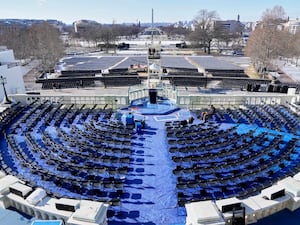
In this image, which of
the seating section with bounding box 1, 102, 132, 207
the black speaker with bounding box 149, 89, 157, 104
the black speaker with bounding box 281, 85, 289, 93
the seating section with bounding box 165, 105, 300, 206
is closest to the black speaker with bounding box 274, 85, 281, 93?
the black speaker with bounding box 281, 85, 289, 93

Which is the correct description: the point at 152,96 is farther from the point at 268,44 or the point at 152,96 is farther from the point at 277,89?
the point at 268,44

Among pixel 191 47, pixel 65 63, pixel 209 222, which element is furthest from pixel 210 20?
pixel 209 222

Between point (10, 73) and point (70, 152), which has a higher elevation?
point (10, 73)

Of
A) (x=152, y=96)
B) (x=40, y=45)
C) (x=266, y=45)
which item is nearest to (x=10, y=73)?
Answer: (x=40, y=45)

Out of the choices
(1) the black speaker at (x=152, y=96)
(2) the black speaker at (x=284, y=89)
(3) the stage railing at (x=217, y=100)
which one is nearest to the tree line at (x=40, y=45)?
(1) the black speaker at (x=152, y=96)

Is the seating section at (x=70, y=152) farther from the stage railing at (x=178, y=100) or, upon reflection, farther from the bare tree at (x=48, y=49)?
the bare tree at (x=48, y=49)

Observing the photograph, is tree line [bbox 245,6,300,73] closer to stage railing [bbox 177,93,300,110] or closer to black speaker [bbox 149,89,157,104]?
stage railing [bbox 177,93,300,110]

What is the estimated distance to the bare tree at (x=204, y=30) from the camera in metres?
83.1

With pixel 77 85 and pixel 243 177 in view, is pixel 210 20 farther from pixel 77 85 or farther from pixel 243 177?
pixel 243 177

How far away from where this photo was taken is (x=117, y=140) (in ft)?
58.1

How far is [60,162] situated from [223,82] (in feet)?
115

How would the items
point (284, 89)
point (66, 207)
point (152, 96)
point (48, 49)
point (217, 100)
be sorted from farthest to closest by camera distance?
point (48, 49)
point (284, 89)
point (152, 96)
point (217, 100)
point (66, 207)

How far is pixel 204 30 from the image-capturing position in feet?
273

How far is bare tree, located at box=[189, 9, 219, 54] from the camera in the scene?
83.1 metres
